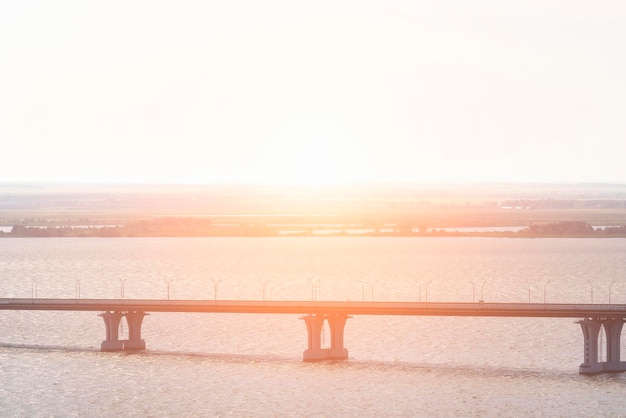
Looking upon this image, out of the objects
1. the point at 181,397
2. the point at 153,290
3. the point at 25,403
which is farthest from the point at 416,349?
the point at 153,290

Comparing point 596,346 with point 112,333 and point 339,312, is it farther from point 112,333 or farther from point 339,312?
point 112,333

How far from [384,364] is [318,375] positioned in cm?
716

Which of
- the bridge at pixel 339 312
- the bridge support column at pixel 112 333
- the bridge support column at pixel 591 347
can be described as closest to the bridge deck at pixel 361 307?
the bridge at pixel 339 312

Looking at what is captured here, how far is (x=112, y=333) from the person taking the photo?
4990 inches

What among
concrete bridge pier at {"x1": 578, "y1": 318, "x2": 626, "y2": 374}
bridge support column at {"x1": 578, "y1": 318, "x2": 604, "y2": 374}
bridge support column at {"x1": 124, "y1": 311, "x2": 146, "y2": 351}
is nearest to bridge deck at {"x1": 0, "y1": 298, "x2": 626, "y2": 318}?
bridge support column at {"x1": 124, "y1": 311, "x2": 146, "y2": 351}

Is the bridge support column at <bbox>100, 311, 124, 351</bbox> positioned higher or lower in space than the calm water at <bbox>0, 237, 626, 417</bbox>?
higher

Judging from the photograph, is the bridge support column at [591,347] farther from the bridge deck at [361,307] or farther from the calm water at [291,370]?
the bridge deck at [361,307]

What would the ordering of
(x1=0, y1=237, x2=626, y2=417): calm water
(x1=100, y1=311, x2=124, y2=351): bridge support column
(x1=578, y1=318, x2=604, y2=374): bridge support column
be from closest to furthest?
(x1=0, y1=237, x2=626, y2=417): calm water < (x1=578, y1=318, x2=604, y2=374): bridge support column < (x1=100, y1=311, x2=124, y2=351): bridge support column

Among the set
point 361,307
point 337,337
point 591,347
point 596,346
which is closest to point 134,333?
point 337,337

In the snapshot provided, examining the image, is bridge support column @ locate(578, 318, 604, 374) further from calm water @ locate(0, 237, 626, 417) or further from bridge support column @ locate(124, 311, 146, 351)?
bridge support column @ locate(124, 311, 146, 351)

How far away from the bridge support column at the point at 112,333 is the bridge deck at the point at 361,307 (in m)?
1.10

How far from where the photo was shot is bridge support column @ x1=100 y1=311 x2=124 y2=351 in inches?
4968

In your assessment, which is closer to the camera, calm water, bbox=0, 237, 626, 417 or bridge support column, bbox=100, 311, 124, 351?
calm water, bbox=0, 237, 626, 417

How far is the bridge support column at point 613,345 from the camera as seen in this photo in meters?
114
